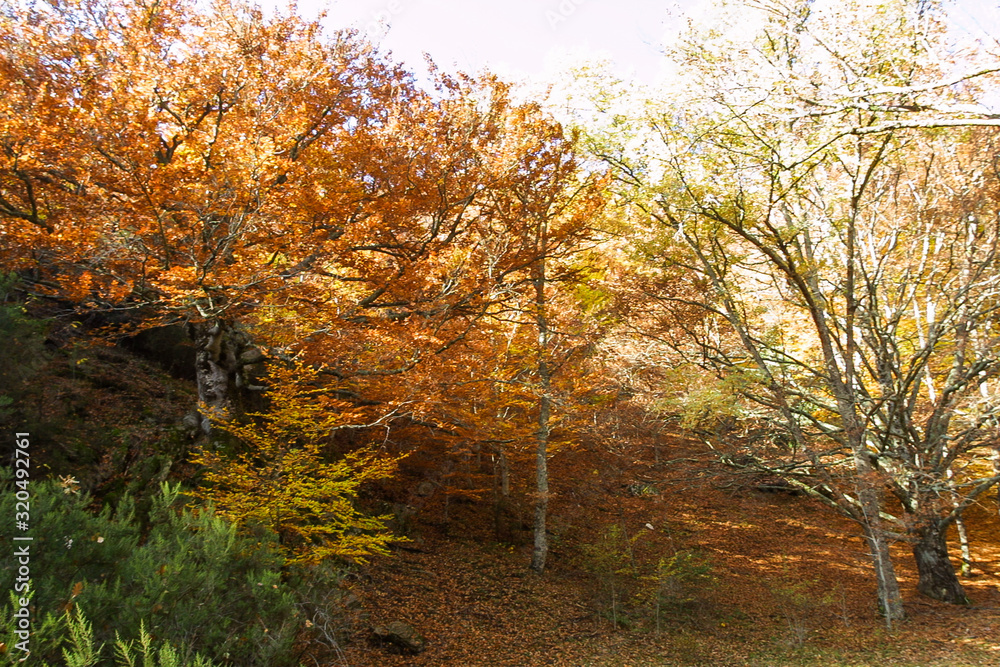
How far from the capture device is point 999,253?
10.2 m

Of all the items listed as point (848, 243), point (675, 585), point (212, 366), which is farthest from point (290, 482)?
point (848, 243)

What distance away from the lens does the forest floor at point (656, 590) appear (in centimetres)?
958

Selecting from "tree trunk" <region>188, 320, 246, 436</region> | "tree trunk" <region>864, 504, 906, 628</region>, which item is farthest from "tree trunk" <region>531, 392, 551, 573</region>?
"tree trunk" <region>188, 320, 246, 436</region>

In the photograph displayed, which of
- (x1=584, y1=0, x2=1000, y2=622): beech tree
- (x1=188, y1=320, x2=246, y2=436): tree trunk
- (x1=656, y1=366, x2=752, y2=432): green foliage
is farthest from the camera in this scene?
(x1=656, y1=366, x2=752, y2=432): green foliage

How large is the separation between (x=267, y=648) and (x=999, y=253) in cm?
1301

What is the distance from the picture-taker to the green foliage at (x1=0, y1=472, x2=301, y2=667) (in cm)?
286

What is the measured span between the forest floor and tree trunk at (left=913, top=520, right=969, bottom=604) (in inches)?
13.3

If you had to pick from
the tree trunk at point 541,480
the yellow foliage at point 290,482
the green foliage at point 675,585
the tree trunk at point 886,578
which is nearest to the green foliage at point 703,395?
the tree trunk at point 886,578

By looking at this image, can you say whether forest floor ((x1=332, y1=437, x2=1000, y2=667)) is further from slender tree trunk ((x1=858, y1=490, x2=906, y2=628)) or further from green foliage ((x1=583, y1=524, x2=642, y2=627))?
slender tree trunk ((x1=858, y1=490, x2=906, y2=628))

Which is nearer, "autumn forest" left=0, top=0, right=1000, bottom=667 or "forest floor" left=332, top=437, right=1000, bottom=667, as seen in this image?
"autumn forest" left=0, top=0, right=1000, bottom=667

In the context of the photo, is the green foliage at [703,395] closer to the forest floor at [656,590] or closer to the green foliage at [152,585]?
the forest floor at [656,590]

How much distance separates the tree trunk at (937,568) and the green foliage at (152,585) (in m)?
12.8

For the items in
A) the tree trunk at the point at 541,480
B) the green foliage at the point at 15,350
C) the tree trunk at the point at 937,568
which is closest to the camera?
the green foliage at the point at 15,350

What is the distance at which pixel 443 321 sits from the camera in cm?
913
